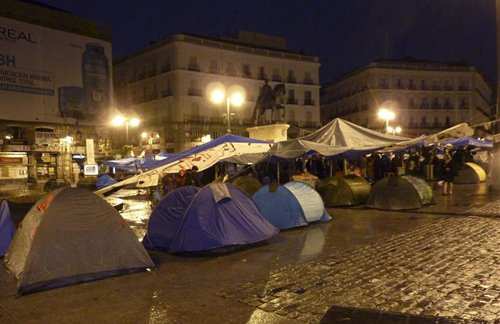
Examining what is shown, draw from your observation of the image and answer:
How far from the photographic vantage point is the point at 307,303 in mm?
5391

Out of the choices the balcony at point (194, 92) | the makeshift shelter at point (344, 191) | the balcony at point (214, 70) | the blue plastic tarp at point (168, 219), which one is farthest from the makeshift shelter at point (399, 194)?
the balcony at point (214, 70)

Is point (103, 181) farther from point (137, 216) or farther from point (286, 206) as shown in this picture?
point (286, 206)

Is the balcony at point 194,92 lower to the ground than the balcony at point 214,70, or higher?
lower

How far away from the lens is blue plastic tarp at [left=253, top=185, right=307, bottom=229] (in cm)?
1053

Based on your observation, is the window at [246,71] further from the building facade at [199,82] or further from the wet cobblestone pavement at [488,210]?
the wet cobblestone pavement at [488,210]

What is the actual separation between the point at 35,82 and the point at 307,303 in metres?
39.7

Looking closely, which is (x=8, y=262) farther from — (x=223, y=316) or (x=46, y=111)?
(x=46, y=111)

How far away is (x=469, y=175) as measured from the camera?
22.7 metres

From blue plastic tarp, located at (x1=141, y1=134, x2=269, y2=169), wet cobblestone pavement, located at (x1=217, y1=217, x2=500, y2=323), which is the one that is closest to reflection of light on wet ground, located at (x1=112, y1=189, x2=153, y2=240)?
blue plastic tarp, located at (x1=141, y1=134, x2=269, y2=169)

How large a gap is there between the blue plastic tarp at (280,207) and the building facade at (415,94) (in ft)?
191

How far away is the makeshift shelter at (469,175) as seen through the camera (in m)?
22.6

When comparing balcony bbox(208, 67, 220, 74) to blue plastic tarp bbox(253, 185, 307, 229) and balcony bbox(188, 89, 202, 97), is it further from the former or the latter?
blue plastic tarp bbox(253, 185, 307, 229)

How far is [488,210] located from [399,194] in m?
2.47

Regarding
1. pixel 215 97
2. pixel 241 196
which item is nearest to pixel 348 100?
pixel 215 97
